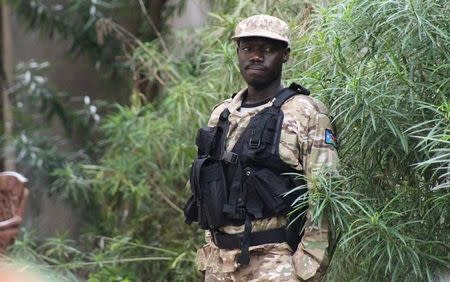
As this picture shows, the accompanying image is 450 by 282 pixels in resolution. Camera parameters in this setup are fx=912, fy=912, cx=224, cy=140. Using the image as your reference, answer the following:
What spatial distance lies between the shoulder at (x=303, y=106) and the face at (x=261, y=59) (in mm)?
142

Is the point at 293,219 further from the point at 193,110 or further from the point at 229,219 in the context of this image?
the point at 193,110

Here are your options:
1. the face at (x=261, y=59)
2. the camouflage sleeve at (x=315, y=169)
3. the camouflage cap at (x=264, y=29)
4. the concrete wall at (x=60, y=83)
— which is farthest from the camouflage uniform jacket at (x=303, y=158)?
the concrete wall at (x=60, y=83)

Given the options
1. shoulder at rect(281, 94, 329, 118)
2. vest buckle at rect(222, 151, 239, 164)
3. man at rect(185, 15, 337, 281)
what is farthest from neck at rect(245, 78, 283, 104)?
vest buckle at rect(222, 151, 239, 164)

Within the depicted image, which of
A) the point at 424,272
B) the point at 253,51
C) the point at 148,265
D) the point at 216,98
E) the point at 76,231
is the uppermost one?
the point at 253,51

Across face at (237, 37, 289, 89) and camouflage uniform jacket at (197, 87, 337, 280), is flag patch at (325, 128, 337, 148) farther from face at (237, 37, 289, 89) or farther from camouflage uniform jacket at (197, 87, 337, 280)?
face at (237, 37, 289, 89)

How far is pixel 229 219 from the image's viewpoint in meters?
3.61

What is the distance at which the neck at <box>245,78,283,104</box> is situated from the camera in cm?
371

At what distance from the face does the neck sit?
2cm

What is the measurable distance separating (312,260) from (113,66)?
5785 millimetres

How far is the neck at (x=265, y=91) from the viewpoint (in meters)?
3.71

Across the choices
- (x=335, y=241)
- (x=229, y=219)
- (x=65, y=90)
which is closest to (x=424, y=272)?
(x=335, y=241)

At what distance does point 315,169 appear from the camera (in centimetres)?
349

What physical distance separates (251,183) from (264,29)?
62 centimetres

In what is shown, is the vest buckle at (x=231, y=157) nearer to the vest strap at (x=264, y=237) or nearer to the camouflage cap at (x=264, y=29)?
the vest strap at (x=264, y=237)
